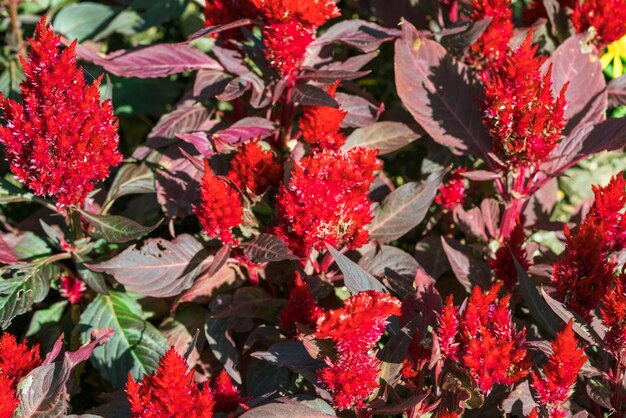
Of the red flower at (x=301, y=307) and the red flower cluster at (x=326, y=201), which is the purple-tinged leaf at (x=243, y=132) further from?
the red flower at (x=301, y=307)

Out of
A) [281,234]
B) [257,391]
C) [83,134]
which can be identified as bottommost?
[257,391]

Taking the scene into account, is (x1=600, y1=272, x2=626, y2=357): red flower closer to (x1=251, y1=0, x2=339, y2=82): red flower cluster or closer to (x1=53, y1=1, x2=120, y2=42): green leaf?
(x1=251, y1=0, x2=339, y2=82): red flower cluster

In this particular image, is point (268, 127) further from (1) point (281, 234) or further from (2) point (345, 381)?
(2) point (345, 381)

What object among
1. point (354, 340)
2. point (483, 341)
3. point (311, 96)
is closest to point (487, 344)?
point (483, 341)

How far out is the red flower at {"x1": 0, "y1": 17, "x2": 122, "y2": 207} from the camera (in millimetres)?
1755

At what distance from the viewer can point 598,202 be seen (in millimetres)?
1800

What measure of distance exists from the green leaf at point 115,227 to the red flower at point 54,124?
190 mm

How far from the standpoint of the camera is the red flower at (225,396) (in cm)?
178

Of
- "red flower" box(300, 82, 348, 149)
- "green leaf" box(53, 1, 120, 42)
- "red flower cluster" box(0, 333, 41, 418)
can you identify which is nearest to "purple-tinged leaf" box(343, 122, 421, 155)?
"red flower" box(300, 82, 348, 149)

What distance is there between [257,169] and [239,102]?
49cm

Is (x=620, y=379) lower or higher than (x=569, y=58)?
lower

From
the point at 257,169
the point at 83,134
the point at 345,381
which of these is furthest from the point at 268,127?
the point at 345,381

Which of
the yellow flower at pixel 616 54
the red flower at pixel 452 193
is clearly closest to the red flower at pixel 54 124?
the red flower at pixel 452 193

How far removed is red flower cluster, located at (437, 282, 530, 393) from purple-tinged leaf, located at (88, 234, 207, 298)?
80 centimetres
